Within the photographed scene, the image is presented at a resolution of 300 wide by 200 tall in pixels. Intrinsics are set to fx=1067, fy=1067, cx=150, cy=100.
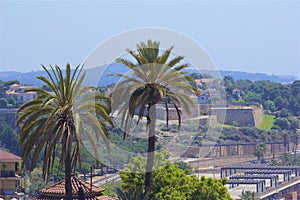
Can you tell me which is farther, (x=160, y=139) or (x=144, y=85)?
(x=160, y=139)

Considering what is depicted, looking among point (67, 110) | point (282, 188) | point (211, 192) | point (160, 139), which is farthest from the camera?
point (282, 188)

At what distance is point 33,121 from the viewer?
120ft

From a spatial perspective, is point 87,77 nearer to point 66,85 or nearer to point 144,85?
point 66,85

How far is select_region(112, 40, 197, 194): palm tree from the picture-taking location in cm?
4044

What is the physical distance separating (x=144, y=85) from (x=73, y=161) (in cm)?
553

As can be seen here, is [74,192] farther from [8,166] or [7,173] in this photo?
[8,166]

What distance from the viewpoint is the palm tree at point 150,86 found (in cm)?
4044

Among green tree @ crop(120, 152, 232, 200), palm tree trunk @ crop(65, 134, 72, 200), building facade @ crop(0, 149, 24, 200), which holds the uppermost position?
palm tree trunk @ crop(65, 134, 72, 200)

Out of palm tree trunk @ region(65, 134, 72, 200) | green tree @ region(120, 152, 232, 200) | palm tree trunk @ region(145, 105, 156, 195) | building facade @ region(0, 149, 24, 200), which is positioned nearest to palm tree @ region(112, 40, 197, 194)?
palm tree trunk @ region(145, 105, 156, 195)

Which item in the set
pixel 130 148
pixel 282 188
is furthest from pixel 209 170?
pixel 130 148

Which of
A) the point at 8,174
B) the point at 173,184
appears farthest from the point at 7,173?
the point at 173,184

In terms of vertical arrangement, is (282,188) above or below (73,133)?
below

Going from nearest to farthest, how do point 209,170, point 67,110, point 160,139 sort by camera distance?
1. point 67,110
2. point 160,139
3. point 209,170

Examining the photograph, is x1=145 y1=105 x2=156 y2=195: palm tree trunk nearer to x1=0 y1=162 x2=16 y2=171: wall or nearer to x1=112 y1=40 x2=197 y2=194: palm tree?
x1=112 y1=40 x2=197 y2=194: palm tree
